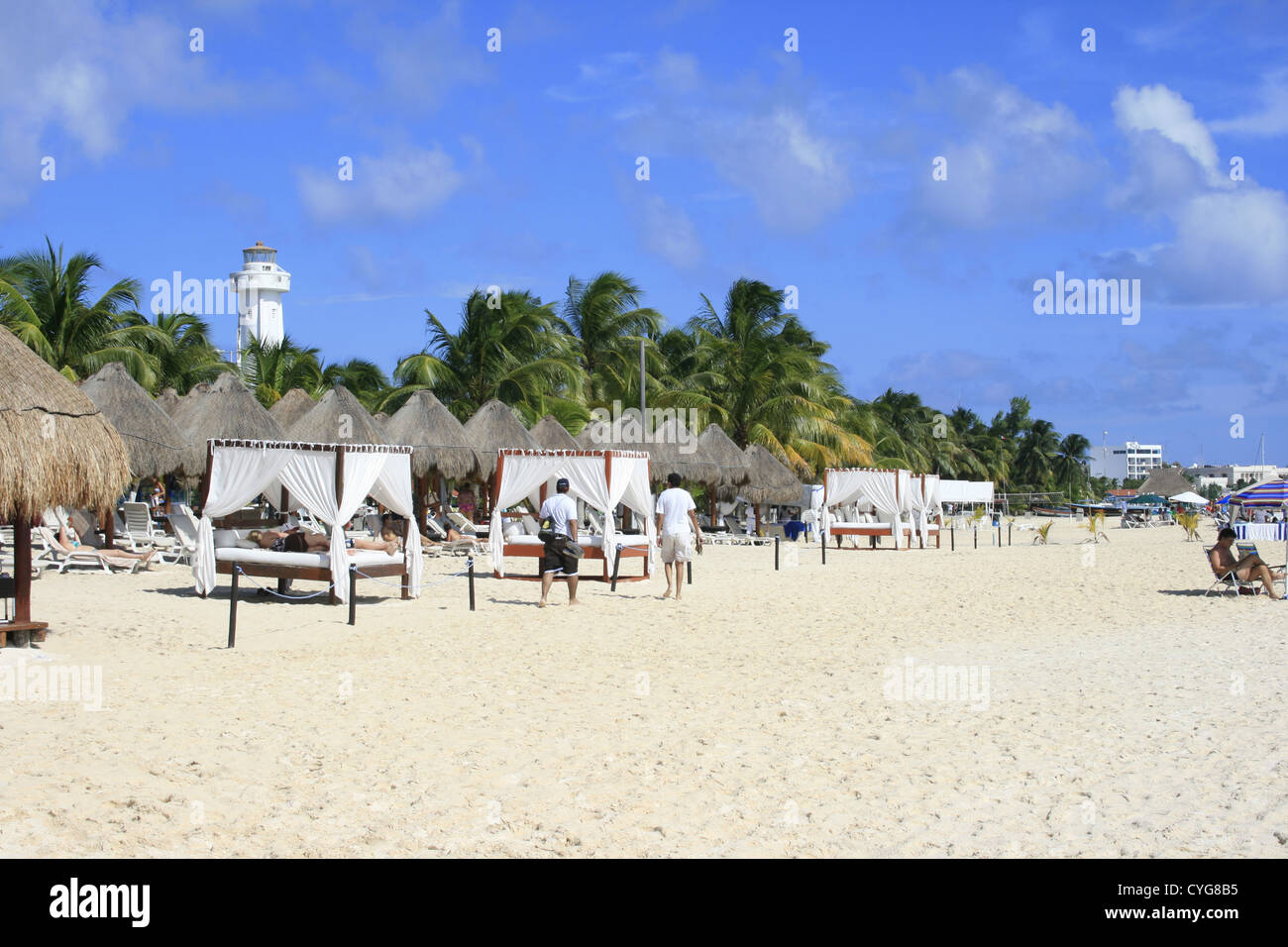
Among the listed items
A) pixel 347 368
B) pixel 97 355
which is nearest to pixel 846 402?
pixel 347 368

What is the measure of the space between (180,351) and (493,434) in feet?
38.9

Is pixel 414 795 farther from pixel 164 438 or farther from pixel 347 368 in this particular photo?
pixel 347 368

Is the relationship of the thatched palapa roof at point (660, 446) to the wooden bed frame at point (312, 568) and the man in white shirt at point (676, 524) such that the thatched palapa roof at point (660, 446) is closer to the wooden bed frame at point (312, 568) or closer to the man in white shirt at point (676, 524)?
the wooden bed frame at point (312, 568)

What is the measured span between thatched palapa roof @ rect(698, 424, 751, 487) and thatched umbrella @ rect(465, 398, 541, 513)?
590 centimetres

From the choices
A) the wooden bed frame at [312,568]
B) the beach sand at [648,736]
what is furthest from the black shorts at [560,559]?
the wooden bed frame at [312,568]

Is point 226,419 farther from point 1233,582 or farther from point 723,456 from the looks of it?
point 1233,582

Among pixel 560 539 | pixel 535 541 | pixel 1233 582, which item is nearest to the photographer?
pixel 560 539

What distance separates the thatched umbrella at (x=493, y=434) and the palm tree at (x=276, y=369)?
22.5ft

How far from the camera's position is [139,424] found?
20953 mm

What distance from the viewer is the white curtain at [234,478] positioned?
1438 centimetres

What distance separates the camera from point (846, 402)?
135ft

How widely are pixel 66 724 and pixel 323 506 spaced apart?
287 inches

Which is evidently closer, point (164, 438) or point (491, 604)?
point (491, 604)

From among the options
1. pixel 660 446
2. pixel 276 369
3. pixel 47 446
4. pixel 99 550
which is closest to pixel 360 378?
pixel 276 369
